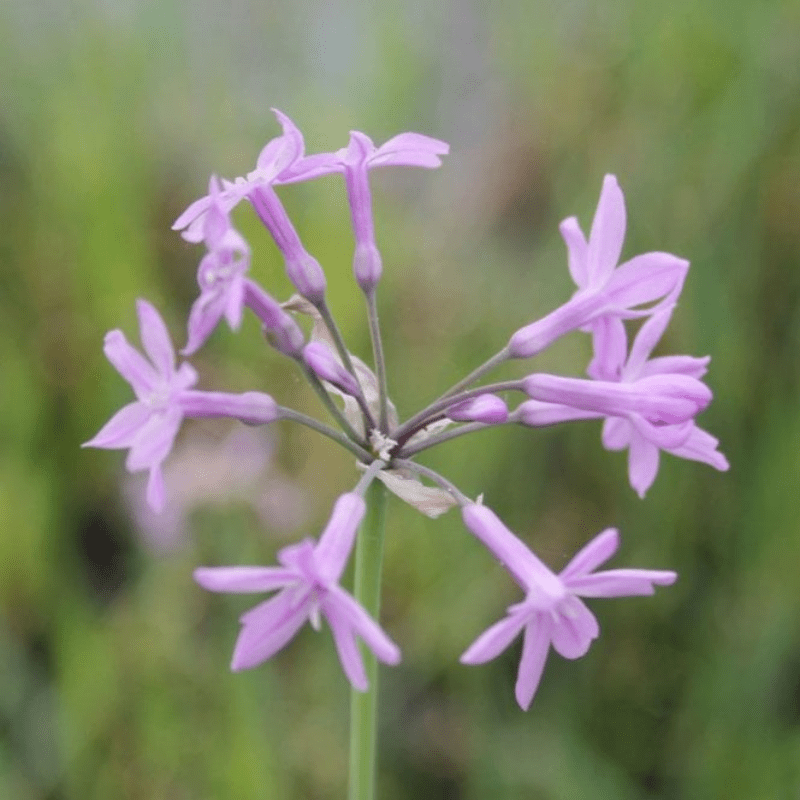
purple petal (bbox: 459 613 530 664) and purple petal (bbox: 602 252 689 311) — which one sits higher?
purple petal (bbox: 602 252 689 311)

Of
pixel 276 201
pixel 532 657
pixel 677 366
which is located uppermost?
pixel 276 201

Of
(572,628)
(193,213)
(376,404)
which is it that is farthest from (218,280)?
(572,628)

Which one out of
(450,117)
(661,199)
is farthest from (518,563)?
(450,117)

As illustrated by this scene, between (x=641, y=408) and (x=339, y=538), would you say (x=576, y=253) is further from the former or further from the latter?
(x=339, y=538)

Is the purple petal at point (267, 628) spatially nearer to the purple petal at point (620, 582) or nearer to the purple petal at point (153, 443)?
the purple petal at point (153, 443)

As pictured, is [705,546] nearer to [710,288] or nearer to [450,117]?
[710,288]

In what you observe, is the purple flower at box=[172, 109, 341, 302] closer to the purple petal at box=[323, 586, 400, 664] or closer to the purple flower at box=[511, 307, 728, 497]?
the purple flower at box=[511, 307, 728, 497]

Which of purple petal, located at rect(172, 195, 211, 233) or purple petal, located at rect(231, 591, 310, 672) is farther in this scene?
purple petal, located at rect(172, 195, 211, 233)

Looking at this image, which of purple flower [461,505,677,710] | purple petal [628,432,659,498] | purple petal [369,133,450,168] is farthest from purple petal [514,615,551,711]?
purple petal [369,133,450,168]
